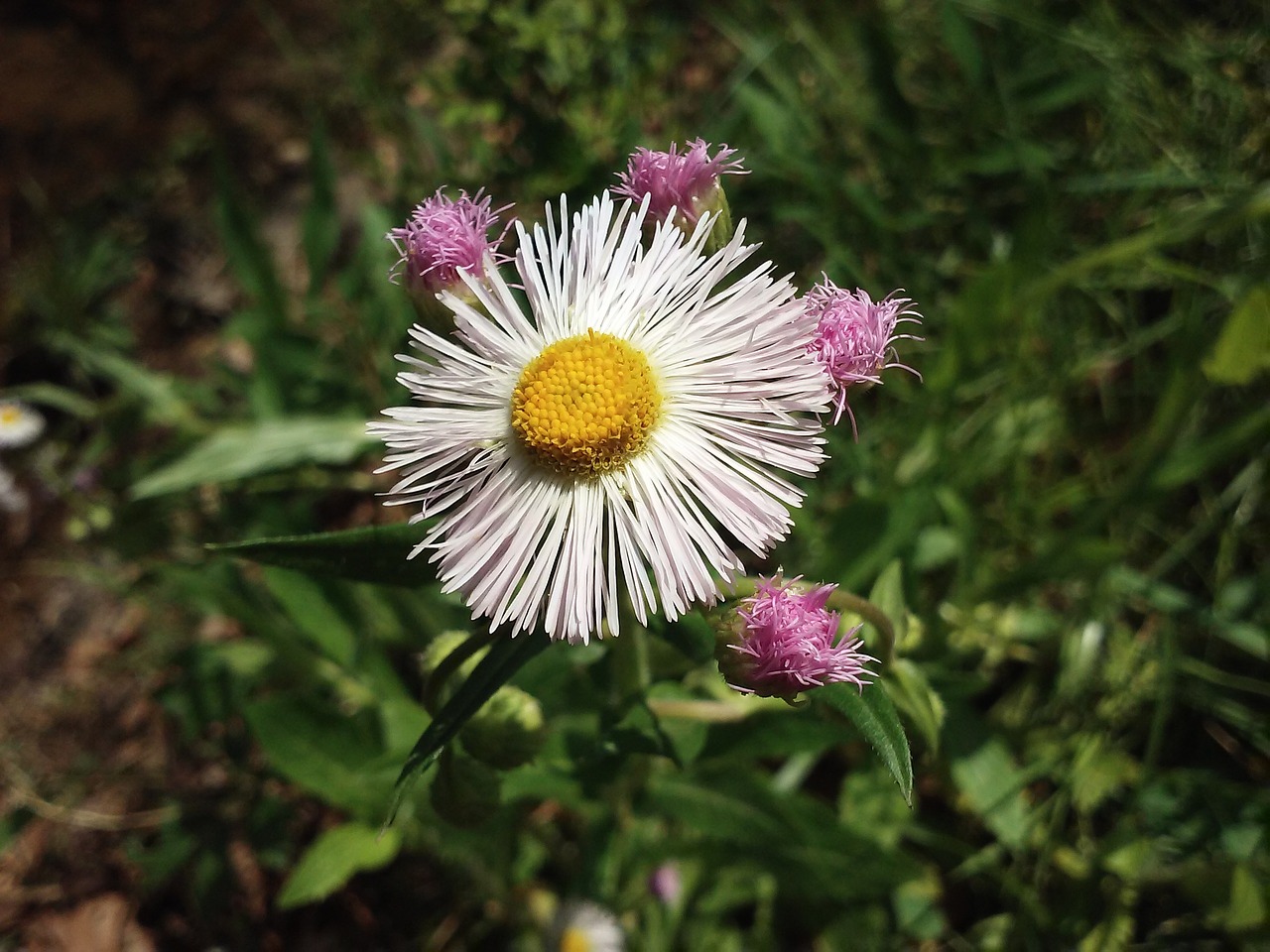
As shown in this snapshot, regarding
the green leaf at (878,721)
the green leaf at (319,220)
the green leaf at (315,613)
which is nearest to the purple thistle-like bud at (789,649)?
the green leaf at (878,721)

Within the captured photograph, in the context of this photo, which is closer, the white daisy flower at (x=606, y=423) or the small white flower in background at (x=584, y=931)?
the white daisy flower at (x=606, y=423)

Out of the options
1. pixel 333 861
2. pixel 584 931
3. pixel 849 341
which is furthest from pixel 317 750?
pixel 849 341

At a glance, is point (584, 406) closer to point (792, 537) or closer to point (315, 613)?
point (315, 613)

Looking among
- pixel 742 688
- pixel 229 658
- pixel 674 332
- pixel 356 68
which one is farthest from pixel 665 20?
pixel 742 688

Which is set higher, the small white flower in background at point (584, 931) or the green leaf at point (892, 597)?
the green leaf at point (892, 597)

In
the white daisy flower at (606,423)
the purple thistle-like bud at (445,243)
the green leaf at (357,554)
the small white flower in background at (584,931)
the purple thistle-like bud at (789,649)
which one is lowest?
the small white flower in background at (584,931)

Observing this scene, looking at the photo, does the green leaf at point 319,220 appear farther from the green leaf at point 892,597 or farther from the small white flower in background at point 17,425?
the green leaf at point 892,597
